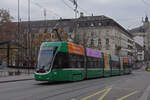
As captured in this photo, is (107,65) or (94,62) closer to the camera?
(94,62)

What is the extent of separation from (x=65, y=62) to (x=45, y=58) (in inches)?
72.0

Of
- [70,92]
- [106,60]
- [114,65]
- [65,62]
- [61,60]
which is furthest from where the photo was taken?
[114,65]

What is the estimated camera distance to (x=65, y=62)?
1980 cm

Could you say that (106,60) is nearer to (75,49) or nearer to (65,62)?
(75,49)

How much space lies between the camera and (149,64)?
79.8 m

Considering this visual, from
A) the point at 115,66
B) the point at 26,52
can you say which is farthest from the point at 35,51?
the point at 115,66

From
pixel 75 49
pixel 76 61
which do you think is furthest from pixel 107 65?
pixel 75 49

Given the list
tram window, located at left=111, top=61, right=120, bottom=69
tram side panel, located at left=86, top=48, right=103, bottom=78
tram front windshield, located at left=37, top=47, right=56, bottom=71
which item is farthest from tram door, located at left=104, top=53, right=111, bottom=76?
tram front windshield, located at left=37, top=47, right=56, bottom=71

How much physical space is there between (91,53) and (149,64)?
5758 centimetres

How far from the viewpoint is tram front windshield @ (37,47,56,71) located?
18.4m

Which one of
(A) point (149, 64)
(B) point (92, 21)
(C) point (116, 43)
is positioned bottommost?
(A) point (149, 64)

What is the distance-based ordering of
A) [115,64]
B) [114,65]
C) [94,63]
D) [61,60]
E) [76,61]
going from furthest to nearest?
[115,64] → [114,65] → [94,63] → [76,61] → [61,60]

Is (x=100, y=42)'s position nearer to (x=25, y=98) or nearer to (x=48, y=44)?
(x=48, y=44)

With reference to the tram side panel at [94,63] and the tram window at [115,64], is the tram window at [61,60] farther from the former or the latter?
the tram window at [115,64]
